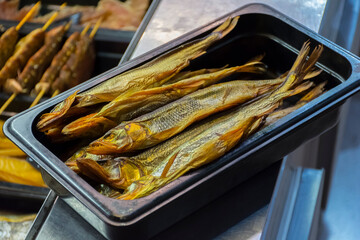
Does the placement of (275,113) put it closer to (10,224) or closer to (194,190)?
(194,190)

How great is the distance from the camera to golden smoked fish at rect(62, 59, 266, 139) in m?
1.35

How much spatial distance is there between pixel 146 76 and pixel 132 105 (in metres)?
0.13

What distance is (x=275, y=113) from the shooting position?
4.92 ft

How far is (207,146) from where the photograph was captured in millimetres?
1271

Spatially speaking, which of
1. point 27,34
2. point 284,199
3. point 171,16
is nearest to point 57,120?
point 284,199

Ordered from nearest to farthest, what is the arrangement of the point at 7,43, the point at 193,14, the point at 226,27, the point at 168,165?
the point at 168,165 → the point at 226,27 → the point at 193,14 → the point at 7,43

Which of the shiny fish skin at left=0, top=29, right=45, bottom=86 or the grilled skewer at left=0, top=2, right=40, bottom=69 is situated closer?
the shiny fish skin at left=0, top=29, right=45, bottom=86

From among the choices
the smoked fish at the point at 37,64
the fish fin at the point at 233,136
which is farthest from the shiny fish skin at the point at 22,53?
the fish fin at the point at 233,136

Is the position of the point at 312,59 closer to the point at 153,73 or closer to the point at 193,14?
the point at 153,73

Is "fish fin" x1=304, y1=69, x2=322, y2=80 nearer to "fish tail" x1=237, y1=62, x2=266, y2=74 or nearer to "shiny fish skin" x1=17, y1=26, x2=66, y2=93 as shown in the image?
"fish tail" x1=237, y1=62, x2=266, y2=74

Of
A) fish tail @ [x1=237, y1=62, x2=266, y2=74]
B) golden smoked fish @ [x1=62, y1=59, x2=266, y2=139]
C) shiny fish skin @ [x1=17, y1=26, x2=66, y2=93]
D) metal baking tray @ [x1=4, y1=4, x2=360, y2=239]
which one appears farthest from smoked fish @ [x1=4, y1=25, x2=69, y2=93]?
fish tail @ [x1=237, y1=62, x2=266, y2=74]

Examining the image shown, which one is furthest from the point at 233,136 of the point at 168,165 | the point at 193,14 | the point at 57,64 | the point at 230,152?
the point at 57,64

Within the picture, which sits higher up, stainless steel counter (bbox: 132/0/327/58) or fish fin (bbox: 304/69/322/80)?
stainless steel counter (bbox: 132/0/327/58)

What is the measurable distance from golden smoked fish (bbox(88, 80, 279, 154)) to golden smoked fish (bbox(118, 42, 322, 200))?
0.20 feet
